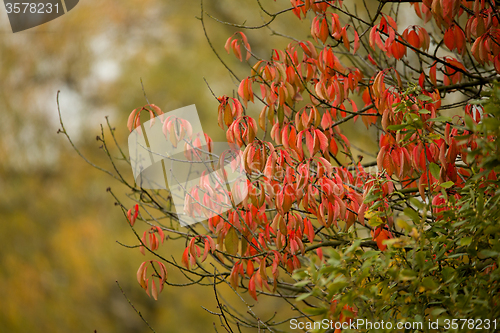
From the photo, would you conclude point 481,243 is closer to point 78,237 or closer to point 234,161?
point 234,161

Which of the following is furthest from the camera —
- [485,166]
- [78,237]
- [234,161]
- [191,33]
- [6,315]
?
[191,33]

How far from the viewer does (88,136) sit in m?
4.40

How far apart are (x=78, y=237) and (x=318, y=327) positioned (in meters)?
3.98

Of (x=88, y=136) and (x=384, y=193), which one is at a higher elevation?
(x=88, y=136)

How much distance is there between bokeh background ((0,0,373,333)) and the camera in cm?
403

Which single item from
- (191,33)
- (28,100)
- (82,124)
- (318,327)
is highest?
(191,33)

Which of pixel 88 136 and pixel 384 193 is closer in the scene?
pixel 384 193

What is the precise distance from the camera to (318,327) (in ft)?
2.99

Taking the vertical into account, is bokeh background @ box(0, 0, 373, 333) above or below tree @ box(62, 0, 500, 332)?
above

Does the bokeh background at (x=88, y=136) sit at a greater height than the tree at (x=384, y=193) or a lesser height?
greater

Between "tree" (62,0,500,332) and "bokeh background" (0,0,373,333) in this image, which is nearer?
"tree" (62,0,500,332)

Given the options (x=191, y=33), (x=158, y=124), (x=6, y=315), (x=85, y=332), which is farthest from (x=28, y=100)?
(x=158, y=124)

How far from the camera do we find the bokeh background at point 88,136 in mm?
4031

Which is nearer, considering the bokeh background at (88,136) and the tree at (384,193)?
the tree at (384,193)
